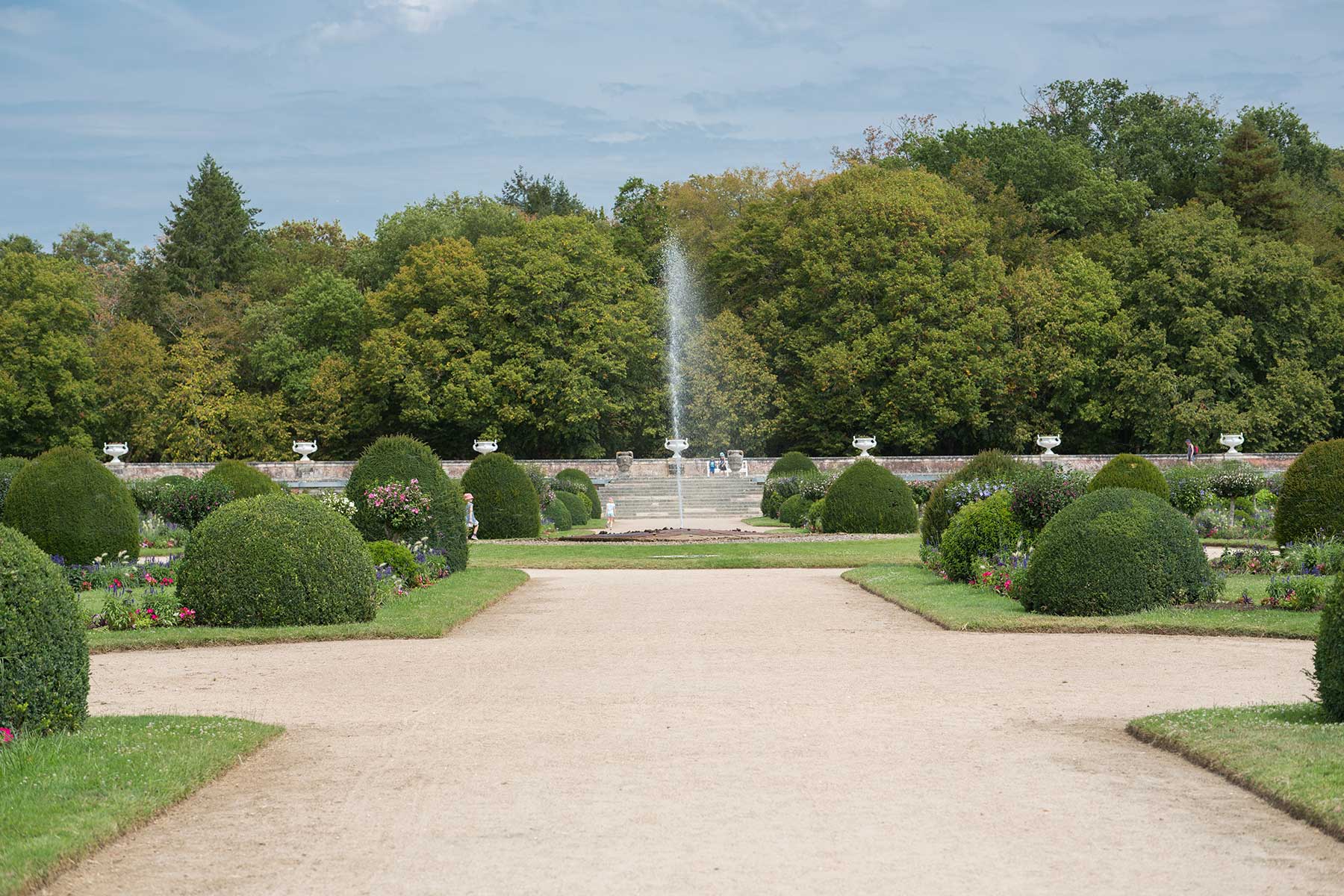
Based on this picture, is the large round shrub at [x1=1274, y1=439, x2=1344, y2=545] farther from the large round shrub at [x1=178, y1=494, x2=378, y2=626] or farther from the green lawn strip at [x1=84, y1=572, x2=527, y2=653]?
the large round shrub at [x1=178, y1=494, x2=378, y2=626]

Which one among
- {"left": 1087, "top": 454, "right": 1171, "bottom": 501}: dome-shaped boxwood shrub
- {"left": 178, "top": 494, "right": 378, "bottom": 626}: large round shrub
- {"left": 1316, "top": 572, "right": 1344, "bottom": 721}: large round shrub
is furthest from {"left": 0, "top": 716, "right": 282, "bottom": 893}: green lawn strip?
{"left": 1087, "top": 454, "right": 1171, "bottom": 501}: dome-shaped boxwood shrub

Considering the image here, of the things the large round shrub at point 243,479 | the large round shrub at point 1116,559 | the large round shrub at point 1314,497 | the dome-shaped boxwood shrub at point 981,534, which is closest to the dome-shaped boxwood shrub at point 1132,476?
the large round shrub at point 1314,497

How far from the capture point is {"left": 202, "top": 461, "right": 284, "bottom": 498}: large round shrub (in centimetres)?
2491

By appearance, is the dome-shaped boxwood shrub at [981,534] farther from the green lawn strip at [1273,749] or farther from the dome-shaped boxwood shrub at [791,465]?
the dome-shaped boxwood shrub at [791,465]

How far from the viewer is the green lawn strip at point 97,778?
5.21m

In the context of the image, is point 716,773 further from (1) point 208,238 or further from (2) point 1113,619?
(1) point 208,238

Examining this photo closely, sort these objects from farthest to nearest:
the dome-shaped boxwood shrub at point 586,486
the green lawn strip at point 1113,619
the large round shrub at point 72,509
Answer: the dome-shaped boxwood shrub at point 586,486
the large round shrub at point 72,509
the green lawn strip at point 1113,619

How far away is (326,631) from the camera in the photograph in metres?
12.5

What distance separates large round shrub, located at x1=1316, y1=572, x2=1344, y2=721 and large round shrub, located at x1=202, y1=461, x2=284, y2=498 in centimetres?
2058

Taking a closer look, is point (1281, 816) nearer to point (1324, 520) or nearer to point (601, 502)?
point (1324, 520)

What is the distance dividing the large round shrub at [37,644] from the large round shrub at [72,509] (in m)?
11.7

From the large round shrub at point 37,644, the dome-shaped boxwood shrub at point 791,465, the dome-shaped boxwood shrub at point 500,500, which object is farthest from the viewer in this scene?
the dome-shaped boxwood shrub at point 791,465

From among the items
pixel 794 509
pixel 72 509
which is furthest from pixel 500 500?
pixel 72 509

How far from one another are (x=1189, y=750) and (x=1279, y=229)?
5356cm
